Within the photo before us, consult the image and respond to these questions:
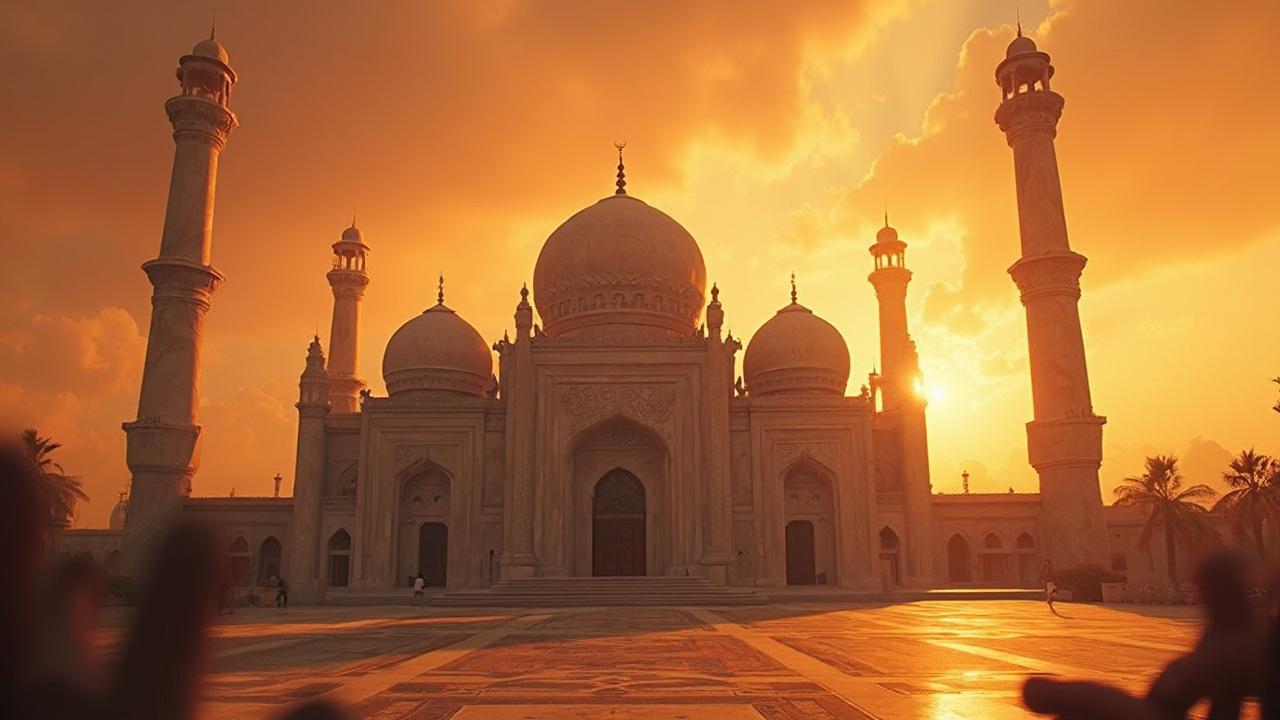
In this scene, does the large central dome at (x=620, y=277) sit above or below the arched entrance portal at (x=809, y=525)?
above

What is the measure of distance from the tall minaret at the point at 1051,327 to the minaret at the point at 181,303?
25185 millimetres

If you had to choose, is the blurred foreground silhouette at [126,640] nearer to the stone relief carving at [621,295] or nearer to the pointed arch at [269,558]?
the stone relief carving at [621,295]

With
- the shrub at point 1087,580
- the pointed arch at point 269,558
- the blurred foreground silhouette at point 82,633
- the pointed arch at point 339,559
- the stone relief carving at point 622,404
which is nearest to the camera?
the blurred foreground silhouette at point 82,633

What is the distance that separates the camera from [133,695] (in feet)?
3.32

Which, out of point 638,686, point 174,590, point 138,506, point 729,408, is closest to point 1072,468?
point 729,408

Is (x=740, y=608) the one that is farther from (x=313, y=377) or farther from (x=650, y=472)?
(x=313, y=377)

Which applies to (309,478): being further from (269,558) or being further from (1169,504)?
(1169,504)

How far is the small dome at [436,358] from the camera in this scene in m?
35.8

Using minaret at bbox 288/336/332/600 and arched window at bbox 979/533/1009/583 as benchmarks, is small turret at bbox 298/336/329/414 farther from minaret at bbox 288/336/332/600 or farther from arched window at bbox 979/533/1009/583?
arched window at bbox 979/533/1009/583

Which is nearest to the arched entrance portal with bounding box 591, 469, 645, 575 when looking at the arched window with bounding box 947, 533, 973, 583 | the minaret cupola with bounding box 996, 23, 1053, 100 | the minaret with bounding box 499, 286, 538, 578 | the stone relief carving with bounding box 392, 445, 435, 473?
the minaret with bounding box 499, 286, 538, 578

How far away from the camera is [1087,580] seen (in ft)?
83.4

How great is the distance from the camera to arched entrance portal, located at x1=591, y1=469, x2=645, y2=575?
97.0 feet

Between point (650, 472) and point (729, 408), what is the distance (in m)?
3.24

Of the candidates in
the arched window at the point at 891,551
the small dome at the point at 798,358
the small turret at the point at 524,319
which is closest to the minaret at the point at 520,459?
the small turret at the point at 524,319
